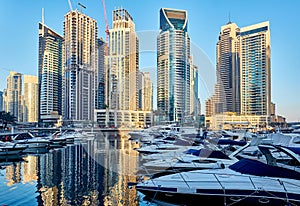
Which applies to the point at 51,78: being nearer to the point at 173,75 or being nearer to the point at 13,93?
the point at 13,93

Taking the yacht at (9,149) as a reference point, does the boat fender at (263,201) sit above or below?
above

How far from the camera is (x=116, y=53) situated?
12081cm

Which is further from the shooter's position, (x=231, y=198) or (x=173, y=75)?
(x=173, y=75)

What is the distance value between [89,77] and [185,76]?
167ft

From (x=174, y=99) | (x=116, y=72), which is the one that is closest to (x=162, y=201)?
(x=174, y=99)

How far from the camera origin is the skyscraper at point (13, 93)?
15425 centimetres

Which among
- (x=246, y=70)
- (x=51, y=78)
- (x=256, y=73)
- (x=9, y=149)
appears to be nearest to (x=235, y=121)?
(x=256, y=73)

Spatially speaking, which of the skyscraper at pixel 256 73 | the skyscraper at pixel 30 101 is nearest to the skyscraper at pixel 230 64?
the skyscraper at pixel 256 73

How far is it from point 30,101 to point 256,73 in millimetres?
110173

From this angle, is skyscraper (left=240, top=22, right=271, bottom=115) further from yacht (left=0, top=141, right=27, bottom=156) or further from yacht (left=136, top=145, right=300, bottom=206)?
yacht (left=136, top=145, right=300, bottom=206)

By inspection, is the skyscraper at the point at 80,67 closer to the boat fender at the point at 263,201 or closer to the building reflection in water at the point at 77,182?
the building reflection in water at the point at 77,182

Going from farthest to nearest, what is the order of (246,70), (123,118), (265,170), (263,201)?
(246,70), (123,118), (265,170), (263,201)

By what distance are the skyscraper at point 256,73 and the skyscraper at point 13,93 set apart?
11533cm

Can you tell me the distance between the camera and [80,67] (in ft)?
386
